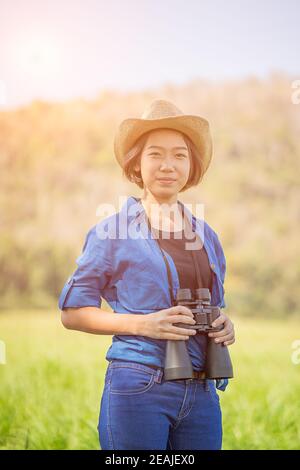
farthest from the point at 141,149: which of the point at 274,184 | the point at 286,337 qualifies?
the point at 274,184

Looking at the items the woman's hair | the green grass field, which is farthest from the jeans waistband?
the green grass field

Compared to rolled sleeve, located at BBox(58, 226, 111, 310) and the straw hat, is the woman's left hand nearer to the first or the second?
rolled sleeve, located at BBox(58, 226, 111, 310)

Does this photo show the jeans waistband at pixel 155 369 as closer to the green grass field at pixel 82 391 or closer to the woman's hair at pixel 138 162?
the woman's hair at pixel 138 162

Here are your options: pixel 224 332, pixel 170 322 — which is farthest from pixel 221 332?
pixel 170 322

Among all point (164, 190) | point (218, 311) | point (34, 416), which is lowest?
point (34, 416)

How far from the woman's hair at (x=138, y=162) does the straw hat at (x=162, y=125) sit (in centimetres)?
1

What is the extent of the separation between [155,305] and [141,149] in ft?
1.35

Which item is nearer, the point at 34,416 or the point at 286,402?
the point at 34,416

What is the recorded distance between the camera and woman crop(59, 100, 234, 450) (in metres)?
1.55

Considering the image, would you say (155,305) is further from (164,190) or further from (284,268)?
(284,268)

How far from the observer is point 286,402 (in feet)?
9.93

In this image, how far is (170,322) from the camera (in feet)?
5.08

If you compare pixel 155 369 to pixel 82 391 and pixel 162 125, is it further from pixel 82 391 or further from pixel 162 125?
pixel 82 391

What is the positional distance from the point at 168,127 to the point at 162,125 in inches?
0.7
